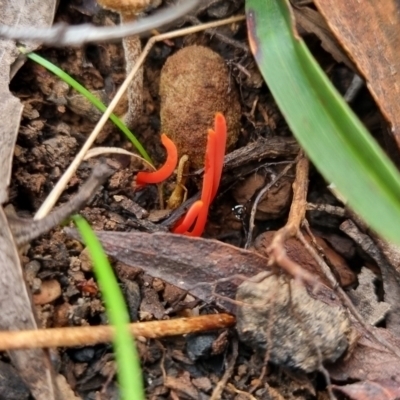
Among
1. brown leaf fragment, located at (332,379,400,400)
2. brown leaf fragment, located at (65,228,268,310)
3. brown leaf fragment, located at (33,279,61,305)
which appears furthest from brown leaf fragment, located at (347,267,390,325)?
brown leaf fragment, located at (33,279,61,305)

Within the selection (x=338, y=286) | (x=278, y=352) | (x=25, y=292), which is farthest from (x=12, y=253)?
(x=338, y=286)

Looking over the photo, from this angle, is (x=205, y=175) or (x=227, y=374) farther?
(x=205, y=175)

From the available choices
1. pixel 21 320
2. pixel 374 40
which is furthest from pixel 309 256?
pixel 21 320

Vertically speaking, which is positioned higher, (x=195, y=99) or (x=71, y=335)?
(x=195, y=99)

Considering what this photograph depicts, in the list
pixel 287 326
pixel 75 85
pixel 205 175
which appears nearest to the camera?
pixel 287 326

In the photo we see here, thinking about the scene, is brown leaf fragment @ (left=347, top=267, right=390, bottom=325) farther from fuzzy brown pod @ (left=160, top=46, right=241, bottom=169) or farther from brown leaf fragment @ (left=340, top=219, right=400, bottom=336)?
fuzzy brown pod @ (left=160, top=46, right=241, bottom=169)

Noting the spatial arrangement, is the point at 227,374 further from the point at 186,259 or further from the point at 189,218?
the point at 189,218

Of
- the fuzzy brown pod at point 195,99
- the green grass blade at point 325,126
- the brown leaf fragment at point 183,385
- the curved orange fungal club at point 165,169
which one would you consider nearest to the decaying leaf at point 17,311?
the brown leaf fragment at point 183,385

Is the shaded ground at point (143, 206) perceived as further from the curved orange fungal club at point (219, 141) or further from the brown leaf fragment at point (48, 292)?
the curved orange fungal club at point (219, 141)
